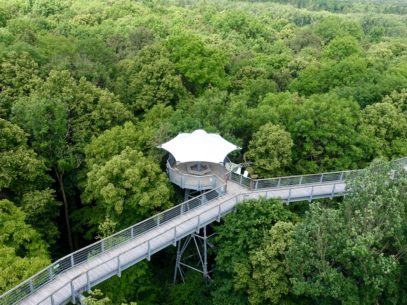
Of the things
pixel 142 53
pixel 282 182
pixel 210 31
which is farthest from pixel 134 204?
pixel 210 31

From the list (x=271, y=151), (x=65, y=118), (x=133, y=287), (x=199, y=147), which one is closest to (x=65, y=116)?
(x=65, y=118)

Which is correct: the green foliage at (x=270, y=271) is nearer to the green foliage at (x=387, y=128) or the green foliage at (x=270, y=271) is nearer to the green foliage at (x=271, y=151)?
the green foliage at (x=271, y=151)

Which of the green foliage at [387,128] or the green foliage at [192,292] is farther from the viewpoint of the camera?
the green foliage at [387,128]

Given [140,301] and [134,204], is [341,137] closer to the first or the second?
[134,204]

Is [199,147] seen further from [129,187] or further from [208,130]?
[129,187]

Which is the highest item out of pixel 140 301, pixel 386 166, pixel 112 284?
pixel 386 166

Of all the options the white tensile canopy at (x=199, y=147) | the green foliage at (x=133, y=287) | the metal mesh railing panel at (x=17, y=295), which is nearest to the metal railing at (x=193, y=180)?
the white tensile canopy at (x=199, y=147)
